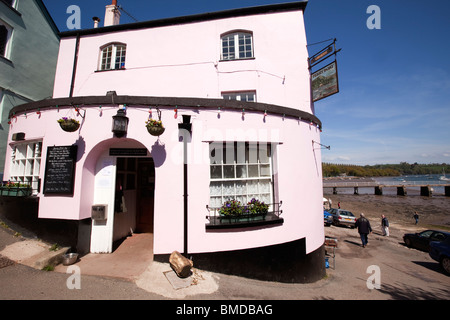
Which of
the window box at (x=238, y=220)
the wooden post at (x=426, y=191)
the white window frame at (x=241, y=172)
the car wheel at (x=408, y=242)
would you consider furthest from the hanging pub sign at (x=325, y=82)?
the wooden post at (x=426, y=191)

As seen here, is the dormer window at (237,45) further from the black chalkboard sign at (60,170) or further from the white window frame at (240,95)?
the black chalkboard sign at (60,170)

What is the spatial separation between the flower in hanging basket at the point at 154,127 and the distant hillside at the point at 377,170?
134062 mm

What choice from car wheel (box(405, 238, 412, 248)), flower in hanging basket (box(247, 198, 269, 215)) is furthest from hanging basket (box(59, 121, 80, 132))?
car wheel (box(405, 238, 412, 248))

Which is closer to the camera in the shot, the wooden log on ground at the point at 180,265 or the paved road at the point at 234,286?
the paved road at the point at 234,286

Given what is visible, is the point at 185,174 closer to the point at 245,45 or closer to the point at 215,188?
the point at 215,188

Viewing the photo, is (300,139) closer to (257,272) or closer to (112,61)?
(257,272)

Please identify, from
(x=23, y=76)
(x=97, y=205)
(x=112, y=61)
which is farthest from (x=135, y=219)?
(x=23, y=76)

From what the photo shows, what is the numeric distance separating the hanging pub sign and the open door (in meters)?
→ 7.05

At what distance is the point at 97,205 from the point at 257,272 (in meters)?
4.83

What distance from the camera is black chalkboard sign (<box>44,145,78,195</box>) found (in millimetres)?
5168

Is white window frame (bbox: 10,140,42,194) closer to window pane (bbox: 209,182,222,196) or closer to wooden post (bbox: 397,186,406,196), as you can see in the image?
window pane (bbox: 209,182,222,196)

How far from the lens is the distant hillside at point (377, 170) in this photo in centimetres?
12852

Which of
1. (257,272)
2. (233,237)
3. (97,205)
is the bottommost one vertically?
(257,272)

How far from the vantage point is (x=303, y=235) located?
19.9ft
